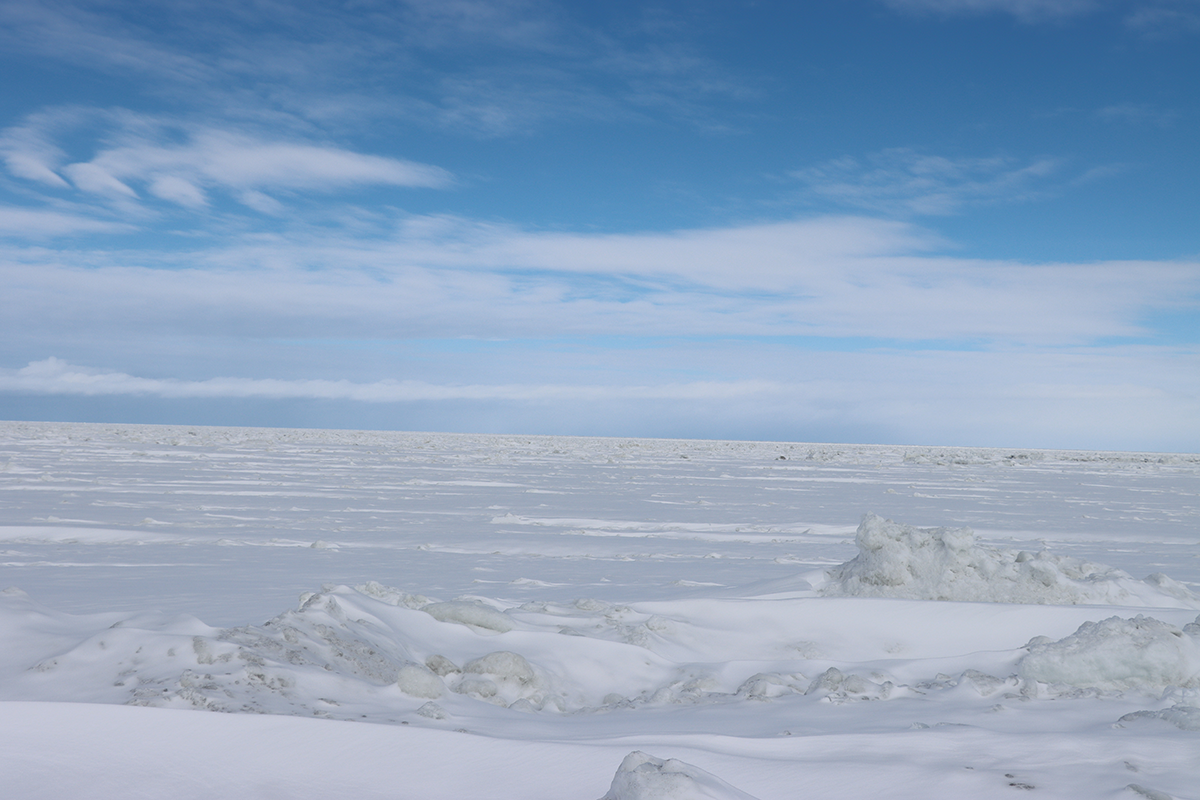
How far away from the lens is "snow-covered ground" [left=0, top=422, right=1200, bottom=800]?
2049mm

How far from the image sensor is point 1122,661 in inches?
121

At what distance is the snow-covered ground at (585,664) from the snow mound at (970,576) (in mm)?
14

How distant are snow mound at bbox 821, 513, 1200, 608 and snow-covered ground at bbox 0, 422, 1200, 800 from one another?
0.6 inches

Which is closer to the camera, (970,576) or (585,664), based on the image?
(585,664)

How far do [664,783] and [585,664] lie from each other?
2.09m

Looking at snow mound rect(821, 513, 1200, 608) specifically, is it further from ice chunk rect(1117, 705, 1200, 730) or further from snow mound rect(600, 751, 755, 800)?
snow mound rect(600, 751, 755, 800)

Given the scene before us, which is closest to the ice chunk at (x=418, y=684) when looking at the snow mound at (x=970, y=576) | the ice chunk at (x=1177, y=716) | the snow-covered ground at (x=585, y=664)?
the snow-covered ground at (x=585, y=664)

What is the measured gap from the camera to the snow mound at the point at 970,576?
5043 millimetres

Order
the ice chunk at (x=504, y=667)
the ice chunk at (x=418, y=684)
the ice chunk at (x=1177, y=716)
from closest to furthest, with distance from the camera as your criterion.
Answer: the ice chunk at (x=1177, y=716) < the ice chunk at (x=418, y=684) < the ice chunk at (x=504, y=667)

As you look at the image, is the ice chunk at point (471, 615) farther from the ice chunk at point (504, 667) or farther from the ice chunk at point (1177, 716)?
the ice chunk at point (1177, 716)

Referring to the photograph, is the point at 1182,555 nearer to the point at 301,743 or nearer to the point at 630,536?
the point at 630,536

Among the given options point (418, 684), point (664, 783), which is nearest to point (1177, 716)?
point (664, 783)

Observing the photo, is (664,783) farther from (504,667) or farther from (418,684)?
(504,667)

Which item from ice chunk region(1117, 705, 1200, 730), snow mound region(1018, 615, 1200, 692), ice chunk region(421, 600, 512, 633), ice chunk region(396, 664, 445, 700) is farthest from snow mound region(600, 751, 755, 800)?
ice chunk region(421, 600, 512, 633)
